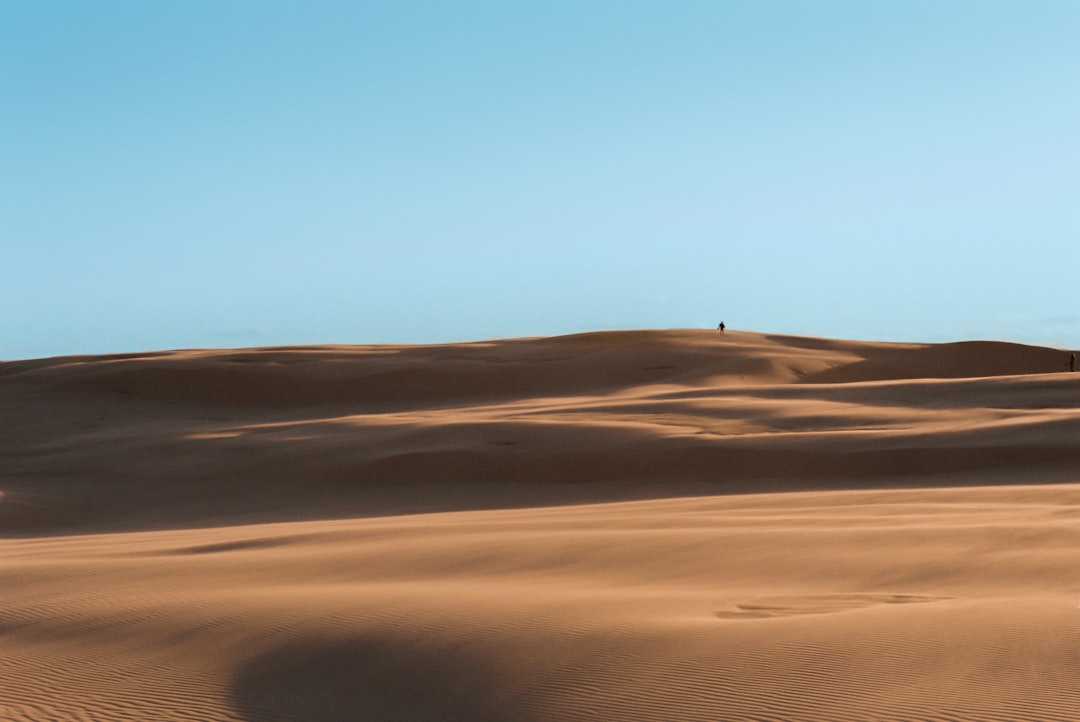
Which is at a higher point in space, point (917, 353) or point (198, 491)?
point (917, 353)

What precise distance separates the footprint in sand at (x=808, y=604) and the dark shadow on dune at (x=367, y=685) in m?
1.72

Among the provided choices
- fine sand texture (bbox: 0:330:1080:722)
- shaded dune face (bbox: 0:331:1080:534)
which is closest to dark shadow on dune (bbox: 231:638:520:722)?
fine sand texture (bbox: 0:330:1080:722)

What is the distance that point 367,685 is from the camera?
6.43 m

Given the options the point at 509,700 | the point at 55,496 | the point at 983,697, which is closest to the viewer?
the point at 983,697

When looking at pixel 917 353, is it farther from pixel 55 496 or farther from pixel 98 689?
pixel 98 689

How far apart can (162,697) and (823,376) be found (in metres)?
26.5

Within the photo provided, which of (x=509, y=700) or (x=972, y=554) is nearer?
(x=509, y=700)

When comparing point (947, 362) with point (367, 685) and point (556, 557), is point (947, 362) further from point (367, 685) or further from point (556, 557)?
point (367, 685)

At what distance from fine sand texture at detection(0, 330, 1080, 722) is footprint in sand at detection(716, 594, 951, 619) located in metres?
0.04

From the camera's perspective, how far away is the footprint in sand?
23.5 ft

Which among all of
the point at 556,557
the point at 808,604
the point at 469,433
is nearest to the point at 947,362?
the point at 469,433

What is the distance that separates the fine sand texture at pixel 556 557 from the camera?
5949mm

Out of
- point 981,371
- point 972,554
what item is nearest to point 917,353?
point 981,371

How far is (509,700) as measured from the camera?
5918 millimetres
